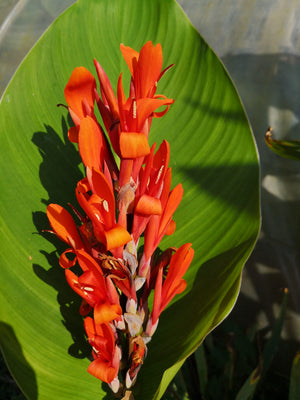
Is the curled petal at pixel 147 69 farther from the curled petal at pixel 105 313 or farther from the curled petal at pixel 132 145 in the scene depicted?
the curled petal at pixel 105 313

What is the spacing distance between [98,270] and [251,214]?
28cm

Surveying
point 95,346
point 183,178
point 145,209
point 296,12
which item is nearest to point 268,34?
point 296,12

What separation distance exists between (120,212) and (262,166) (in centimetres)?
72

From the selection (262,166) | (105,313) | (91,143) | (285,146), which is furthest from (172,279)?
(262,166)

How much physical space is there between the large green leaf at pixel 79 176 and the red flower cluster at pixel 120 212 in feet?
0.33

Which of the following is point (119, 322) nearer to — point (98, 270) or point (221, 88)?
point (98, 270)

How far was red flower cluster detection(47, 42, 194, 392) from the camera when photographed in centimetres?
48

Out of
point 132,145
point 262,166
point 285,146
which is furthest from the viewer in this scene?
point 262,166

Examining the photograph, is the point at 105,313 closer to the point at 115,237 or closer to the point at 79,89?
the point at 115,237

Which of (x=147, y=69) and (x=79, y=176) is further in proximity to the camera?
(x=79, y=176)

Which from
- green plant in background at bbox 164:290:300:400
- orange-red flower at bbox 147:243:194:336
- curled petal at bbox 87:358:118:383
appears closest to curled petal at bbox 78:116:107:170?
orange-red flower at bbox 147:243:194:336

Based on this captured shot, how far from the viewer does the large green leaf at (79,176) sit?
2.08 ft

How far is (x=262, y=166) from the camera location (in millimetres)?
1124

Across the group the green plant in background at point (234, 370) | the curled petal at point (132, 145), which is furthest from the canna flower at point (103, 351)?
the green plant in background at point (234, 370)
